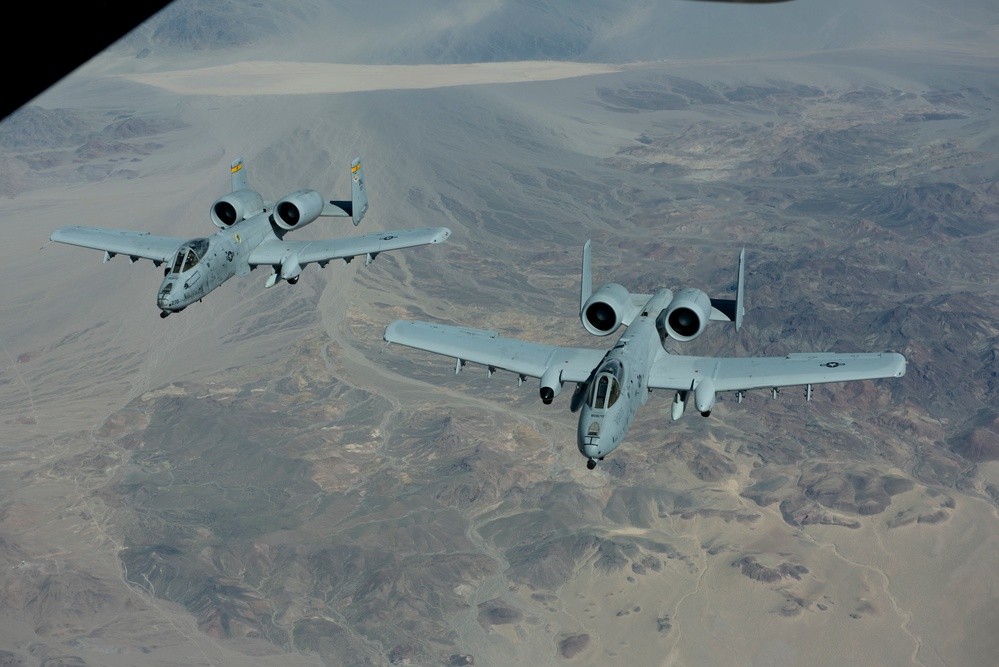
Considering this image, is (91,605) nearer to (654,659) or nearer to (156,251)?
(654,659)

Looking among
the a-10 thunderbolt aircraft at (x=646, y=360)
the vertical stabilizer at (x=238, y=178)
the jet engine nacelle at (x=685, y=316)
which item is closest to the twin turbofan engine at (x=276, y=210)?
the vertical stabilizer at (x=238, y=178)

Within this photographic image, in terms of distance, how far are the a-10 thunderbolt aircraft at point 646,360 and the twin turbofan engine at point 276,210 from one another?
9.92 metres

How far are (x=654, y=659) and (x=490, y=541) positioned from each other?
40.6 metres

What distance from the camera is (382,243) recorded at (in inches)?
2095

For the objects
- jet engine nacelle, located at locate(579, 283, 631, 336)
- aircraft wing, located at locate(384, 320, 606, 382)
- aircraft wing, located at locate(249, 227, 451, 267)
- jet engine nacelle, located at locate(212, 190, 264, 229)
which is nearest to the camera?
aircraft wing, located at locate(384, 320, 606, 382)

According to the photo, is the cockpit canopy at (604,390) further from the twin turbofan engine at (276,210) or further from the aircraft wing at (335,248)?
the twin turbofan engine at (276,210)

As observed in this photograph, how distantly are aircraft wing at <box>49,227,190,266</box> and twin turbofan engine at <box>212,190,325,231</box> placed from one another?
8.49ft

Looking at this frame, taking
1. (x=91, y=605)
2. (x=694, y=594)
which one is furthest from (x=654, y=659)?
(x=91, y=605)

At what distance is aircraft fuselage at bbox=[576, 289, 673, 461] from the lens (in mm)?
37562

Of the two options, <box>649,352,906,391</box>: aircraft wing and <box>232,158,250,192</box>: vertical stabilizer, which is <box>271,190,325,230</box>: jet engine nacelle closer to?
<box>232,158,250,192</box>: vertical stabilizer

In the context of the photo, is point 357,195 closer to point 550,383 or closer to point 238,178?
→ point 238,178

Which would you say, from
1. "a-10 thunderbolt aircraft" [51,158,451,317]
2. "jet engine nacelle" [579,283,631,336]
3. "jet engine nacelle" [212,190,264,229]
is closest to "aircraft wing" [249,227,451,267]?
"a-10 thunderbolt aircraft" [51,158,451,317]

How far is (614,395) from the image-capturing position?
1527 inches

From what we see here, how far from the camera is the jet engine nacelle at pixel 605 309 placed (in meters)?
45.9
